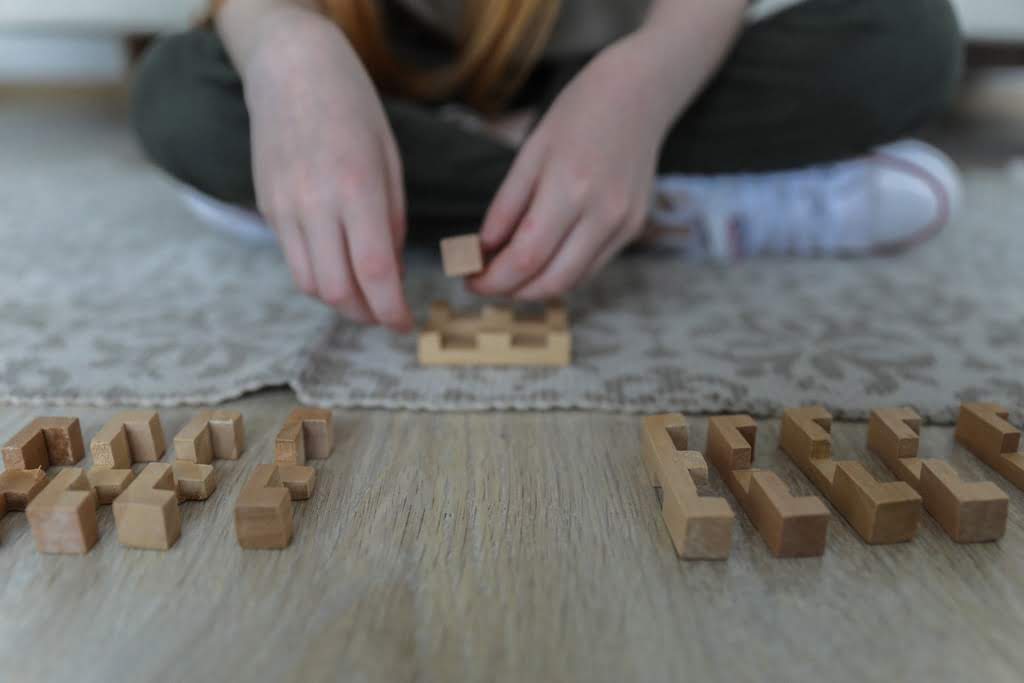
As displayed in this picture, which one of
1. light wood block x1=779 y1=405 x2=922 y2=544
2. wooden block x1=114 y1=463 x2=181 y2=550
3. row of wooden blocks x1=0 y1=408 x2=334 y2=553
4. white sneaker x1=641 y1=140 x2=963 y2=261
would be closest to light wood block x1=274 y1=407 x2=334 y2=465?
row of wooden blocks x1=0 y1=408 x2=334 y2=553

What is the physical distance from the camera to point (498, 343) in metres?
0.80

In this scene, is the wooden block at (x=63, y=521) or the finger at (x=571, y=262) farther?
the finger at (x=571, y=262)

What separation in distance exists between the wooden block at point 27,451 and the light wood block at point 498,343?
338mm

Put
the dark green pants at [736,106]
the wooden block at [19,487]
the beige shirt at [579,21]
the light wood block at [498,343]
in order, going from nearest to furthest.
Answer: the wooden block at [19,487] < the light wood block at [498,343] < the dark green pants at [736,106] < the beige shirt at [579,21]

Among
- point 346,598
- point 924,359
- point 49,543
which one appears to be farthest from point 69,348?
point 924,359

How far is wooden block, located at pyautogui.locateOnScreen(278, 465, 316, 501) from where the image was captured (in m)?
0.57

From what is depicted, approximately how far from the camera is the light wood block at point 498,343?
2.63 feet

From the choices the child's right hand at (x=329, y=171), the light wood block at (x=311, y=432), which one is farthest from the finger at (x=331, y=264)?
the light wood block at (x=311, y=432)

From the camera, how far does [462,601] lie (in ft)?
1.56

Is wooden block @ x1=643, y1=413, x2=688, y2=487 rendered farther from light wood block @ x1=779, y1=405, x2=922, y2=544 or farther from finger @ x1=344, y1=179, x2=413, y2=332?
finger @ x1=344, y1=179, x2=413, y2=332

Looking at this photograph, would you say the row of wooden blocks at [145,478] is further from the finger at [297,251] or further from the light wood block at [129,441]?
the finger at [297,251]

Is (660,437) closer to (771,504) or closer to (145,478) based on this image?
(771,504)

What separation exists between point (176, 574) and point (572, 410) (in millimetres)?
357

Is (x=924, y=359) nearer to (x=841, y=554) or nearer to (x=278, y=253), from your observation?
(x=841, y=554)
